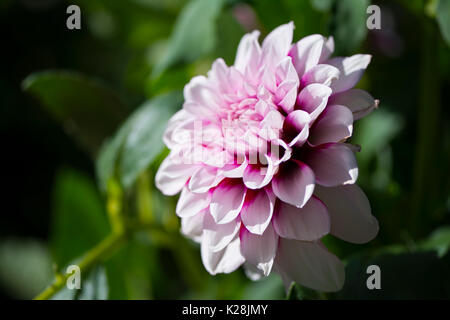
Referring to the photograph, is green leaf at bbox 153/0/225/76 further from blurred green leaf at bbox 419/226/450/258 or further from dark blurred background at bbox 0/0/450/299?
blurred green leaf at bbox 419/226/450/258

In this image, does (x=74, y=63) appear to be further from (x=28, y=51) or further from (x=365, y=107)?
(x=365, y=107)

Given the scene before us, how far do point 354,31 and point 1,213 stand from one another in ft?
1.85

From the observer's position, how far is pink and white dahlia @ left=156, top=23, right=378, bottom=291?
28 centimetres

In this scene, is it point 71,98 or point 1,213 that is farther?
point 1,213

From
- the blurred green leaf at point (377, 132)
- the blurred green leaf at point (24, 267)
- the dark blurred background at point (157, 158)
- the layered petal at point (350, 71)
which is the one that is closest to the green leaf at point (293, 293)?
the dark blurred background at point (157, 158)

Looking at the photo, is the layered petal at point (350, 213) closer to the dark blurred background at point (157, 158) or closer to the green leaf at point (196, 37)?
the dark blurred background at point (157, 158)

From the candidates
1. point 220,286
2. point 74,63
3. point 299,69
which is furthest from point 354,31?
point 74,63

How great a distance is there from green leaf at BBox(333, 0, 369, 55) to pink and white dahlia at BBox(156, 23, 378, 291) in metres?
0.04

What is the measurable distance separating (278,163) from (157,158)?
0.18 meters

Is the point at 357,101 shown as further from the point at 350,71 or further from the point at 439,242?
the point at 439,242

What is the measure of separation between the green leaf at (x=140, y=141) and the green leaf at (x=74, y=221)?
0.18 meters

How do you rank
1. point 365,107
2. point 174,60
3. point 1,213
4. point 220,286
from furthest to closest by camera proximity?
point 1,213, point 220,286, point 174,60, point 365,107

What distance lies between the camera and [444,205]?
16.9 inches

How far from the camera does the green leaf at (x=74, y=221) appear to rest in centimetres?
57
